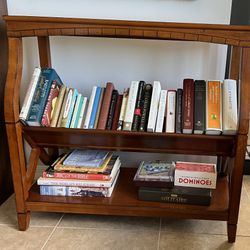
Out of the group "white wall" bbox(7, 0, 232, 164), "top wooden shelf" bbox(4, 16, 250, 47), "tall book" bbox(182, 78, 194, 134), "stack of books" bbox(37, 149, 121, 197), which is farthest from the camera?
"white wall" bbox(7, 0, 232, 164)

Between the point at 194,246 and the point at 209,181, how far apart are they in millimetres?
224

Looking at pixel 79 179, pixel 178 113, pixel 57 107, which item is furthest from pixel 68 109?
pixel 178 113

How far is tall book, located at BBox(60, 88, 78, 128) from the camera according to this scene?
1.18 meters

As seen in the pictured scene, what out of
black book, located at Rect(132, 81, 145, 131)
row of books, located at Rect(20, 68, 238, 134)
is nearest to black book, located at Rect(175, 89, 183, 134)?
row of books, located at Rect(20, 68, 238, 134)

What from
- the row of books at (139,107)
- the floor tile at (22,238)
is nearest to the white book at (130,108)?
the row of books at (139,107)

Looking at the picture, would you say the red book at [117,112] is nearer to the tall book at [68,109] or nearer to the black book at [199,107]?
the tall book at [68,109]

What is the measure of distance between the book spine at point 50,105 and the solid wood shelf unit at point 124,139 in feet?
0.10

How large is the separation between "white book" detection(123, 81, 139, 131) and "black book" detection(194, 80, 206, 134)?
0.21 m

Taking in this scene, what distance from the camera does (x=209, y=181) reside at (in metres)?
1.19

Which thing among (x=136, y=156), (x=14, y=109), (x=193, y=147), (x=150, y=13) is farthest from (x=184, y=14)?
(x=14, y=109)

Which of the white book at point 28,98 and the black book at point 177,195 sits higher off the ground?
the white book at point 28,98

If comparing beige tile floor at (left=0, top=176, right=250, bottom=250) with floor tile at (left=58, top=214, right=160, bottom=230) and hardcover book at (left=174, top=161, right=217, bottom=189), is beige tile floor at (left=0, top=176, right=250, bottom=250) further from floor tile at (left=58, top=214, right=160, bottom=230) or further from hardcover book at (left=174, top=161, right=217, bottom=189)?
hardcover book at (left=174, top=161, right=217, bottom=189)

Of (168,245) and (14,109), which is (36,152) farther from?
(168,245)

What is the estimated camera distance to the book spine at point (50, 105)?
1172 mm
